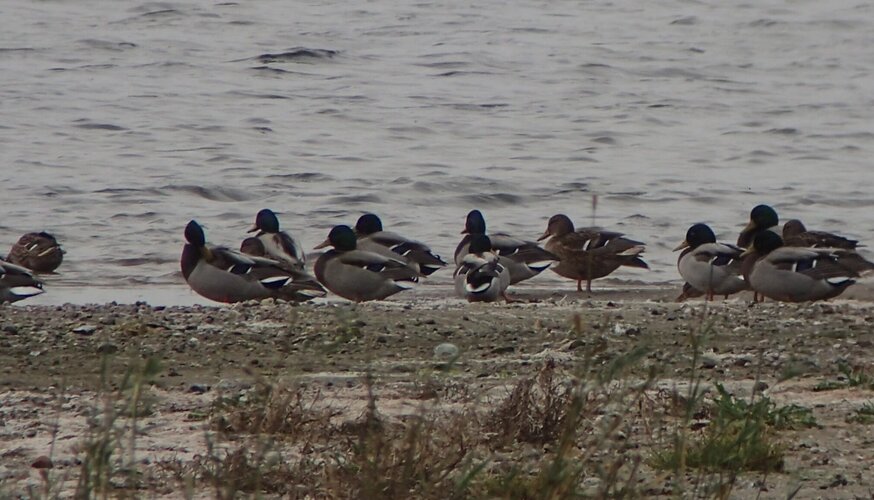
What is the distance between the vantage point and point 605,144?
23.0 metres

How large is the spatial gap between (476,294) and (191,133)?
36.4ft

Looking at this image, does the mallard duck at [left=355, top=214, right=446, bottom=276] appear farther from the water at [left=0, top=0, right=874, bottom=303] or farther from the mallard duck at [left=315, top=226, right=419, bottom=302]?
the water at [left=0, top=0, right=874, bottom=303]

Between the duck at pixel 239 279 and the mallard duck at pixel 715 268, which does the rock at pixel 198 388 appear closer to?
the duck at pixel 239 279

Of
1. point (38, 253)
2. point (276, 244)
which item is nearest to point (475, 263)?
point (276, 244)

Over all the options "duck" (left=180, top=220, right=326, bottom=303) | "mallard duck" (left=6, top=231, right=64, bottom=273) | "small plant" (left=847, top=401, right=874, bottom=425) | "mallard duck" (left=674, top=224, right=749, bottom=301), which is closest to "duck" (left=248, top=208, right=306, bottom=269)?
"duck" (left=180, top=220, right=326, bottom=303)

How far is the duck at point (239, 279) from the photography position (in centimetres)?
1262

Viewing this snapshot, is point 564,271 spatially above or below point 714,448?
below

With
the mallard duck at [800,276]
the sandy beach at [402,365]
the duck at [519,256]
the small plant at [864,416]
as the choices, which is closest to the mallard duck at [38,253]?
the sandy beach at [402,365]

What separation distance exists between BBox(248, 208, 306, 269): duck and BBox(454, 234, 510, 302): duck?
1591 mm

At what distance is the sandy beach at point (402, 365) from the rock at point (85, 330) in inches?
0.5

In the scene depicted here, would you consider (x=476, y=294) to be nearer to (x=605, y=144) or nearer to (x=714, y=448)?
(x=714, y=448)

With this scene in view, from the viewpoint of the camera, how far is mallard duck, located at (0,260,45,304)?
12113mm

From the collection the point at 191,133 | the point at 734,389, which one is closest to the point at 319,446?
the point at 734,389

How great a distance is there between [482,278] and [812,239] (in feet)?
11.8
